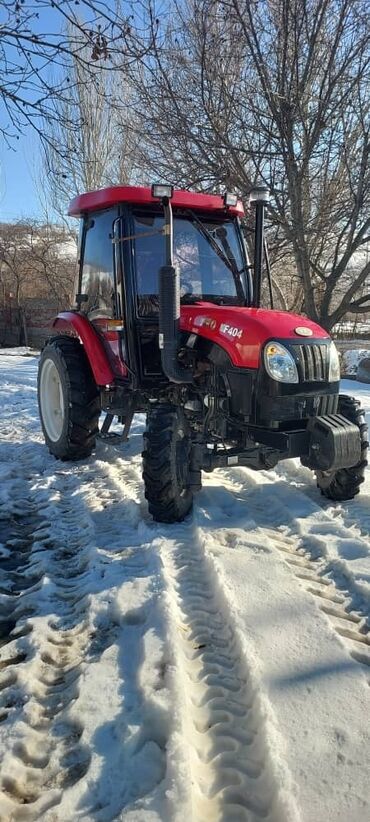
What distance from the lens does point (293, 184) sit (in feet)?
30.3

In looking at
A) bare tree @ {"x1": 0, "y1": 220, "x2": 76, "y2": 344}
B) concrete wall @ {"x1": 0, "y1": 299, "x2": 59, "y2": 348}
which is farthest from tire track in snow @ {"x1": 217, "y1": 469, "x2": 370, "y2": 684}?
bare tree @ {"x1": 0, "y1": 220, "x2": 76, "y2": 344}

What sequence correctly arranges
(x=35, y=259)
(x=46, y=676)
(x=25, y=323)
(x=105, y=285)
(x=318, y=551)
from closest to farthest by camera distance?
1. (x=46, y=676)
2. (x=318, y=551)
3. (x=105, y=285)
4. (x=25, y=323)
5. (x=35, y=259)

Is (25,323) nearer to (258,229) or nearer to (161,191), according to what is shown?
(258,229)

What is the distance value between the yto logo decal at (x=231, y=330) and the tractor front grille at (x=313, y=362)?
35 centimetres

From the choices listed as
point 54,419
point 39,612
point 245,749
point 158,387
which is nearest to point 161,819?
point 245,749

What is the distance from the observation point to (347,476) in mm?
3859

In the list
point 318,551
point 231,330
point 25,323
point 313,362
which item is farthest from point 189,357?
point 25,323

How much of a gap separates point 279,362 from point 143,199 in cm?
159

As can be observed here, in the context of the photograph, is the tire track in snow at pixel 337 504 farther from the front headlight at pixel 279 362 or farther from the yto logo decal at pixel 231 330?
the yto logo decal at pixel 231 330

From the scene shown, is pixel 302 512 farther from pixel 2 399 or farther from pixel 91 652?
pixel 2 399

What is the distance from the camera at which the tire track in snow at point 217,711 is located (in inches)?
62.0

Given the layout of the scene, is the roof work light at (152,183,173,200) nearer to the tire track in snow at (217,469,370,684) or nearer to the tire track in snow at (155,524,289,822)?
the tire track in snow at (217,469,370,684)

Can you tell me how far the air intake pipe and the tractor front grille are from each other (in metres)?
0.76

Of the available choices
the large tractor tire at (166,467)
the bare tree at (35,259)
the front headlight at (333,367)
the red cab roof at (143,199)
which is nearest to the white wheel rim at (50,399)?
the red cab roof at (143,199)
